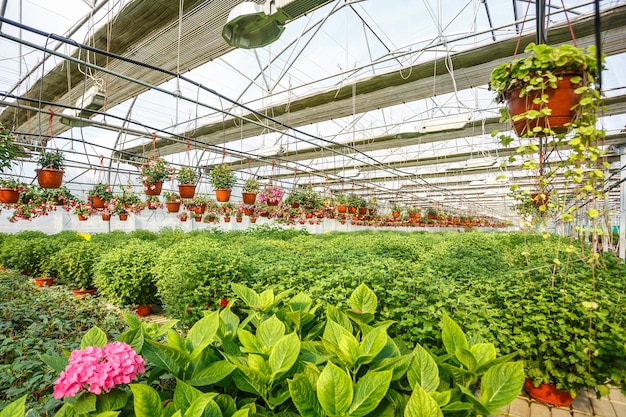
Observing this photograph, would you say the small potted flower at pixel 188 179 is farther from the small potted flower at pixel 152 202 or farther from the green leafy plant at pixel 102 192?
the small potted flower at pixel 152 202

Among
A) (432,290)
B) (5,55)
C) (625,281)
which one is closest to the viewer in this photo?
(432,290)

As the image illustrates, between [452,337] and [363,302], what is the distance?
465 mm

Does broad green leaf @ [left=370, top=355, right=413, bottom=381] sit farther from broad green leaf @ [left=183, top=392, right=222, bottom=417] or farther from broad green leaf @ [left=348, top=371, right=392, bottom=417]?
broad green leaf @ [left=183, top=392, right=222, bottom=417]

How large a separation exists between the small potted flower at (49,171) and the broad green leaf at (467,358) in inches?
214

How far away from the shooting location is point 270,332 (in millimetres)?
1395

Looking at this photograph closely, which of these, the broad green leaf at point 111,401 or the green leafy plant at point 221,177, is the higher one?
the green leafy plant at point 221,177

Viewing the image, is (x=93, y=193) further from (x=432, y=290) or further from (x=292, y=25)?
(x=432, y=290)

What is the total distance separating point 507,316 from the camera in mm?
2432

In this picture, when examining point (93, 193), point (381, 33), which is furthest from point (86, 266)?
point (381, 33)

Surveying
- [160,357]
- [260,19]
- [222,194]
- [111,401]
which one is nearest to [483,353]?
[160,357]

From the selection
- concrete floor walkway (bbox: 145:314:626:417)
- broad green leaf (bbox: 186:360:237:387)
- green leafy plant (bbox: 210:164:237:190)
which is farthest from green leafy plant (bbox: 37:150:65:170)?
concrete floor walkway (bbox: 145:314:626:417)

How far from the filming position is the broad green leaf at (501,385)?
1057 millimetres

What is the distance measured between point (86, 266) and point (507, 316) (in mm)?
6949

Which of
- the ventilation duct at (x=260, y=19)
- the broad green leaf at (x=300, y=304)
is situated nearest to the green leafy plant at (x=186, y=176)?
the ventilation duct at (x=260, y=19)
